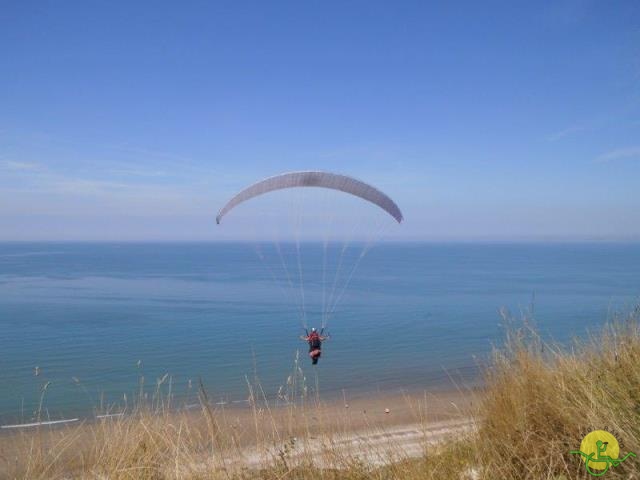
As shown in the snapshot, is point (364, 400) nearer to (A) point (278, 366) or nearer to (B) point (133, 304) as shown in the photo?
(A) point (278, 366)

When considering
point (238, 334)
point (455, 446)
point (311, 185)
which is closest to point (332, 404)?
point (311, 185)

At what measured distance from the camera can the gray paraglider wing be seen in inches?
362

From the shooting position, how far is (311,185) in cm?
942

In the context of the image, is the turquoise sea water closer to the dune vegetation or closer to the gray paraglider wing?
the dune vegetation

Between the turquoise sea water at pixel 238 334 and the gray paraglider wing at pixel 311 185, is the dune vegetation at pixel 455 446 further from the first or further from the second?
the gray paraglider wing at pixel 311 185

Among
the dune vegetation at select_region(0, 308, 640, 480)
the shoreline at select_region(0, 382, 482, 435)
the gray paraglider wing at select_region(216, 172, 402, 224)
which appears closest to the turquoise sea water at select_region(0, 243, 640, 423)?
the shoreline at select_region(0, 382, 482, 435)

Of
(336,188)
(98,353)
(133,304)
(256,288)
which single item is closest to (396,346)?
(98,353)

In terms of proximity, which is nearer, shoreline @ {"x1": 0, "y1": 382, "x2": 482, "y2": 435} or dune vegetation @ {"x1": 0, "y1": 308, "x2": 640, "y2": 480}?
dune vegetation @ {"x1": 0, "y1": 308, "x2": 640, "y2": 480}

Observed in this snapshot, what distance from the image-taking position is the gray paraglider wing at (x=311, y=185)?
9203mm

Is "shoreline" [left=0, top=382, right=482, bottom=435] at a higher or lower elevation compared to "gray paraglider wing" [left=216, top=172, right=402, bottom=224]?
lower

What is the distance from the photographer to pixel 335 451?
12.4 feet

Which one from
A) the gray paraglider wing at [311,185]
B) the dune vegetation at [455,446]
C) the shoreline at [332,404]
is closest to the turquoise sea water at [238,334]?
the shoreline at [332,404]

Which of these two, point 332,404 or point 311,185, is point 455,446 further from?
point 332,404

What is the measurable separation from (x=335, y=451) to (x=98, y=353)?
26088 mm
